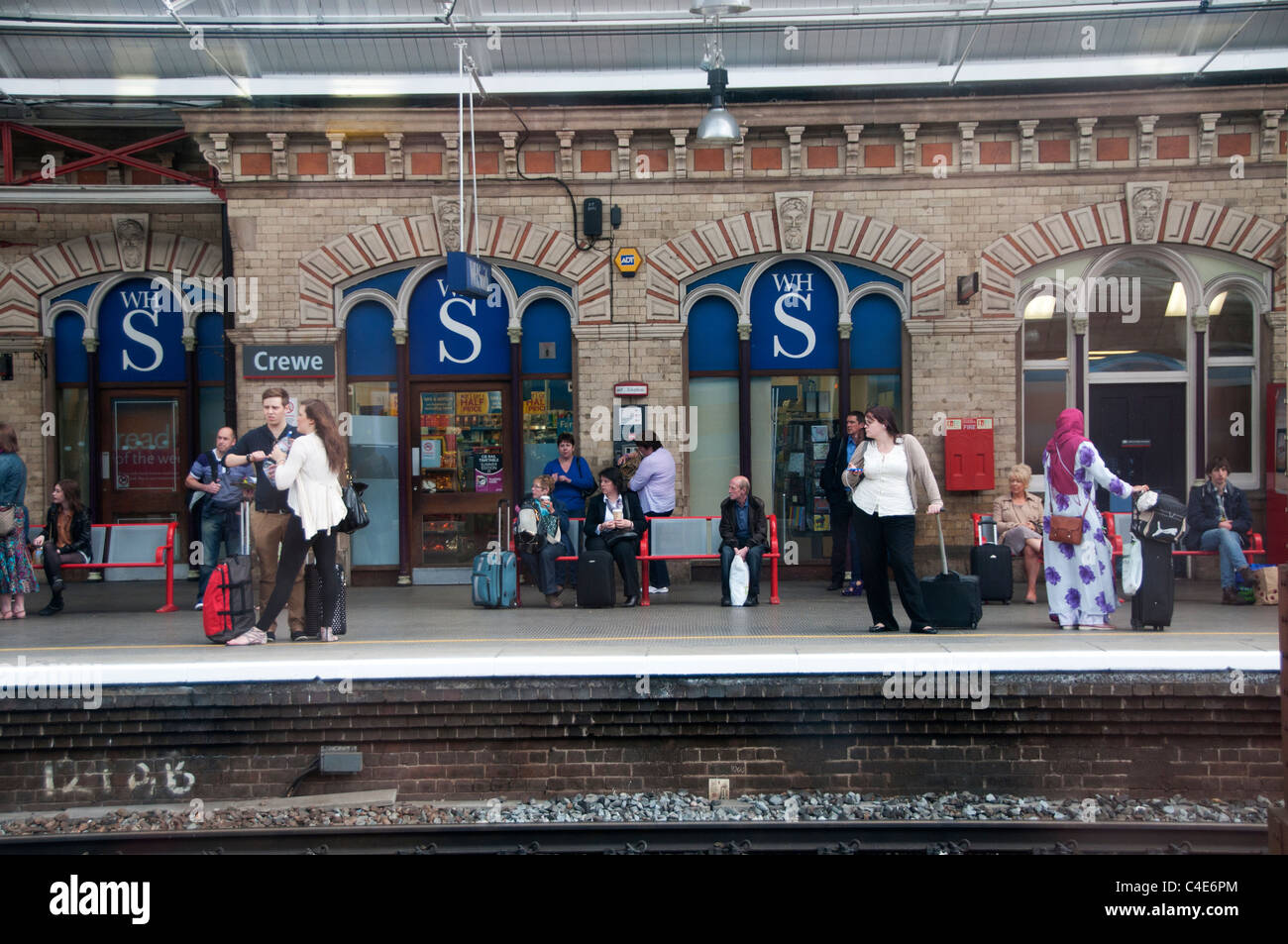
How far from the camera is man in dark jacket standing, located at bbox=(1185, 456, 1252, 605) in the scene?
10562 mm

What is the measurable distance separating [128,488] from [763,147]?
8.60 m

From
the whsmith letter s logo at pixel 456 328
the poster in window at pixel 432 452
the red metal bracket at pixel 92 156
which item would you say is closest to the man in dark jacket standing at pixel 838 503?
the whsmith letter s logo at pixel 456 328

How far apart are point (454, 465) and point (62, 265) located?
17.4 ft

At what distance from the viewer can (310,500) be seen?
8.24m

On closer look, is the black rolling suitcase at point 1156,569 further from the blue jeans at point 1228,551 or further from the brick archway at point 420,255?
the brick archway at point 420,255

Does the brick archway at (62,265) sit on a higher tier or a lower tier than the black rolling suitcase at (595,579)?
higher

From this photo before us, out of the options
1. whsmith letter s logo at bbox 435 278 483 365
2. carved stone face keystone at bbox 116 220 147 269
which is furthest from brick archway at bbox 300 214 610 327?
carved stone face keystone at bbox 116 220 147 269

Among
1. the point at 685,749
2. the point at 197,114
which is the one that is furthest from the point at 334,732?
the point at 197,114

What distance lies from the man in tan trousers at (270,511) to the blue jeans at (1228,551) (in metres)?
8.33

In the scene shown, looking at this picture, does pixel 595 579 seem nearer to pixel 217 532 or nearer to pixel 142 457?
pixel 217 532

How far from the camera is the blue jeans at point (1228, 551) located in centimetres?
1055
